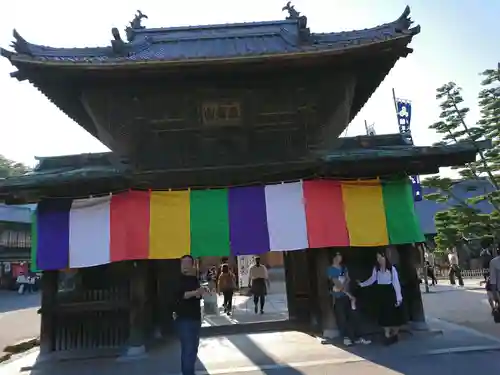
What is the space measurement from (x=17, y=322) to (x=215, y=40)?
15.0 metres

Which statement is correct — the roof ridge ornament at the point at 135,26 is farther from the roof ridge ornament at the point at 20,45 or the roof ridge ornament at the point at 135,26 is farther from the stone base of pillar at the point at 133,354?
the stone base of pillar at the point at 133,354

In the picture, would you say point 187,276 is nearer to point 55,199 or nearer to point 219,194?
point 219,194

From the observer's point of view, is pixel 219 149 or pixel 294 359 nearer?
pixel 294 359

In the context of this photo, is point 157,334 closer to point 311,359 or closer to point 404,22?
point 311,359

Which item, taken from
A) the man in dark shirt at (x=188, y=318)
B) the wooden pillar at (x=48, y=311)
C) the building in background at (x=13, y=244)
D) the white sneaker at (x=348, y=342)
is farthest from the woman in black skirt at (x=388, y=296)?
the building in background at (x=13, y=244)

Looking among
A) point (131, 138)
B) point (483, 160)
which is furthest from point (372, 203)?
point (483, 160)

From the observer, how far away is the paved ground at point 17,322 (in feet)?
48.1

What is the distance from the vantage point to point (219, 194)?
31.3ft

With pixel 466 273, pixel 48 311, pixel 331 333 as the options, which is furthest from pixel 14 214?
pixel 466 273

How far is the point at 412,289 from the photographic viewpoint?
10.1 metres

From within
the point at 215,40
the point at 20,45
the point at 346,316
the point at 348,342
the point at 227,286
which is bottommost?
the point at 348,342

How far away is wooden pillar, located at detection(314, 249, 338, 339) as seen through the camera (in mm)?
9547

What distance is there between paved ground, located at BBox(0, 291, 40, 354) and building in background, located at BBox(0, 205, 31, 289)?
11.0m

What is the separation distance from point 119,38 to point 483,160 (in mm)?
18851
